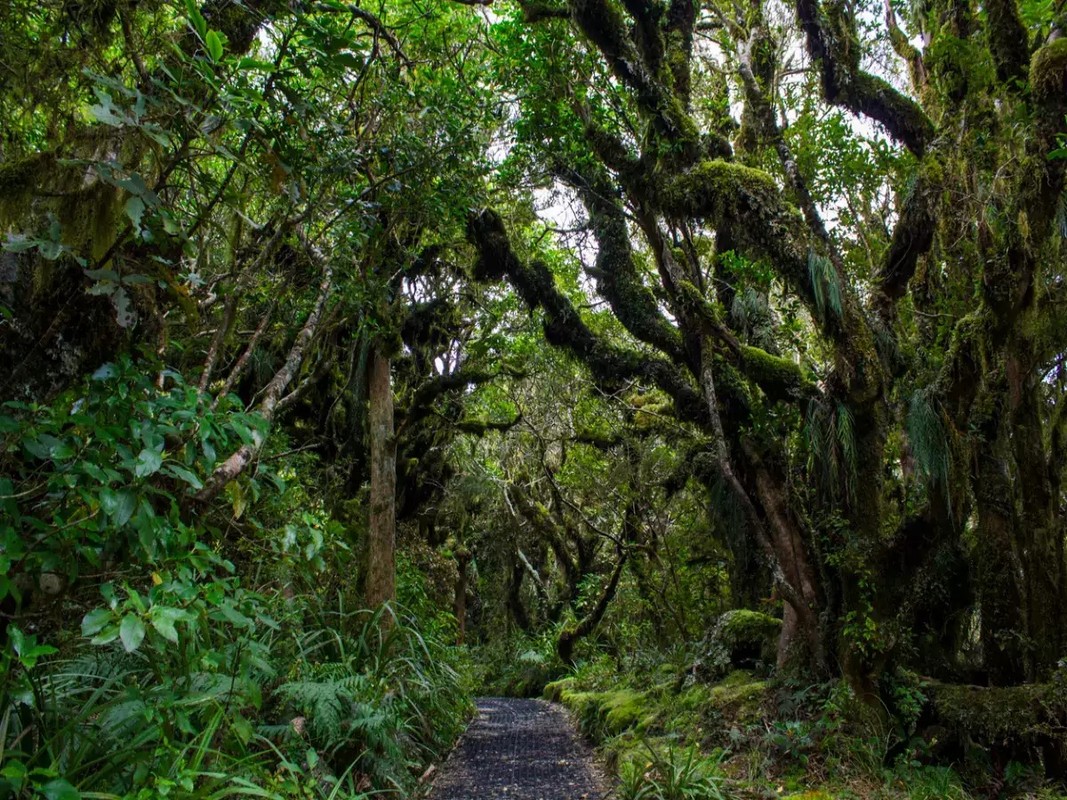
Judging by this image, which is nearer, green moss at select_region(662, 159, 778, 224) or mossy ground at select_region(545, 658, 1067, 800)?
mossy ground at select_region(545, 658, 1067, 800)

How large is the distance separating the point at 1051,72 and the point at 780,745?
484 cm

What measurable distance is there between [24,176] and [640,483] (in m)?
9.08

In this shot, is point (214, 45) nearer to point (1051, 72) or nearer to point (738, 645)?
point (1051, 72)

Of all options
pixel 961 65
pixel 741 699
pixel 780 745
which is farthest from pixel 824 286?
pixel 741 699

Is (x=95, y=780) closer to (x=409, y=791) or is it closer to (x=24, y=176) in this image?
(x=24, y=176)

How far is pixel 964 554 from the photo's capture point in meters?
6.21

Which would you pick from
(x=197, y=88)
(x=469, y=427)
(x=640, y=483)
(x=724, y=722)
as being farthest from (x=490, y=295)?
(x=197, y=88)

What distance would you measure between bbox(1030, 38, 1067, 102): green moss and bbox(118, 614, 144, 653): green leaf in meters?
5.69

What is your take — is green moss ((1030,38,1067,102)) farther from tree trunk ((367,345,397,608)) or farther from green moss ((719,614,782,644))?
tree trunk ((367,345,397,608))

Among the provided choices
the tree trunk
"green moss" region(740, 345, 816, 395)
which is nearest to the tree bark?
the tree trunk

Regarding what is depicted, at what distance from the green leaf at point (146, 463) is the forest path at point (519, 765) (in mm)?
4023

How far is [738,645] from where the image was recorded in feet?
23.7

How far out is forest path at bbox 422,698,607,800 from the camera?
5027mm

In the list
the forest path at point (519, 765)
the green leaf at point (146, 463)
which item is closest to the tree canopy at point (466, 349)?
the green leaf at point (146, 463)
